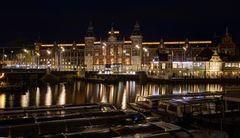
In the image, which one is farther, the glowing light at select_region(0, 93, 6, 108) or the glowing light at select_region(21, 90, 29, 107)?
the glowing light at select_region(21, 90, 29, 107)

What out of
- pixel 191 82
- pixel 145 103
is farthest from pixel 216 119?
pixel 191 82

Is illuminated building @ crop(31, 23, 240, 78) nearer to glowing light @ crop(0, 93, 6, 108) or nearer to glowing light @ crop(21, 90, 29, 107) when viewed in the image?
glowing light @ crop(21, 90, 29, 107)

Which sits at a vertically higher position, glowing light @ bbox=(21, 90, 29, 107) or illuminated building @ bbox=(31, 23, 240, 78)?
illuminated building @ bbox=(31, 23, 240, 78)

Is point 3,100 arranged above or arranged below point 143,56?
below

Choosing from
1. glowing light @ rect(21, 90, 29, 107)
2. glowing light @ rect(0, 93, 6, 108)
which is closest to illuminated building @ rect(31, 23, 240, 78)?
glowing light @ rect(21, 90, 29, 107)

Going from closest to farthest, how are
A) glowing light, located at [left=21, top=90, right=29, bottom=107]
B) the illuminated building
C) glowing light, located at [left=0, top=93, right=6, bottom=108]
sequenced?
glowing light, located at [left=0, top=93, right=6, bottom=108]
glowing light, located at [left=21, top=90, right=29, bottom=107]
the illuminated building

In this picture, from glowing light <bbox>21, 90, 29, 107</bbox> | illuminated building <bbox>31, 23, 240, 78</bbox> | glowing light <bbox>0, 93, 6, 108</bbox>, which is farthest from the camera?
illuminated building <bbox>31, 23, 240, 78</bbox>

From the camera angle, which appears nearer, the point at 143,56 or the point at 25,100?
the point at 25,100

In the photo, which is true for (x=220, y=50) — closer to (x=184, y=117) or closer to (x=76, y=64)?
(x=76, y=64)

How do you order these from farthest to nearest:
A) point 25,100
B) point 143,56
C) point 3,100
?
point 143,56 → point 25,100 → point 3,100

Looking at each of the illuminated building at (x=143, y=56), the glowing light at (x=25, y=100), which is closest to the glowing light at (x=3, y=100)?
the glowing light at (x=25, y=100)

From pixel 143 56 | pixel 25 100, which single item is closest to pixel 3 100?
pixel 25 100

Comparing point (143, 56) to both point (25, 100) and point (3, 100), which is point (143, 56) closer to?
point (25, 100)

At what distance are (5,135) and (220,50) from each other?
86.2 meters
